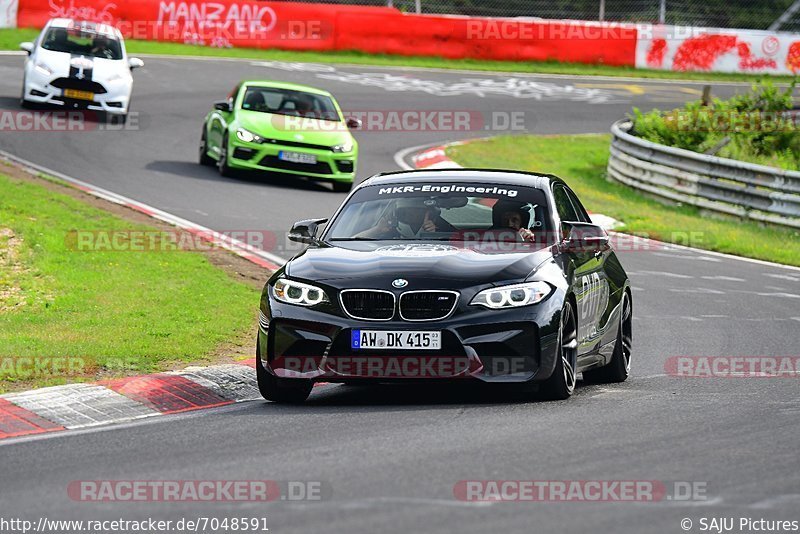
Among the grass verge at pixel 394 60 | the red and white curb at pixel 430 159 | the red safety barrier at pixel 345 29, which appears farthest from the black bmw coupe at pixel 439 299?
the red safety barrier at pixel 345 29

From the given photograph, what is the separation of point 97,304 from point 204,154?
1179 centimetres

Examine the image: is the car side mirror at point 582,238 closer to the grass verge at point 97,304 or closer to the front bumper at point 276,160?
the grass verge at point 97,304

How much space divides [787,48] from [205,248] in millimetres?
32021

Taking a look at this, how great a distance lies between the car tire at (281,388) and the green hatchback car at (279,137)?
13400 mm

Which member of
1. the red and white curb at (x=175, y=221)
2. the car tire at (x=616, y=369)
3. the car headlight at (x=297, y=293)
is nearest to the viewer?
the car headlight at (x=297, y=293)

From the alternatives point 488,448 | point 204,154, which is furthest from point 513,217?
point 204,154

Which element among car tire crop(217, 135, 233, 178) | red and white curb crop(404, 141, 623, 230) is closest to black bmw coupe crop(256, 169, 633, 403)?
car tire crop(217, 135, 233, 178)

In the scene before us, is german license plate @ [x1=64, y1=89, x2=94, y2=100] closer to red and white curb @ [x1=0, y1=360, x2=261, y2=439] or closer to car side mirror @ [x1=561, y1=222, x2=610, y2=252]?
red and white curb @ [x1=0, y1=360, x2=261, y2=439]

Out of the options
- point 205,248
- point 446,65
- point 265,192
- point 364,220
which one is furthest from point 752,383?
point 446,65

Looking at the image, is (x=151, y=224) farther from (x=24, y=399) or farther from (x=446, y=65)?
(x=446, y=65)

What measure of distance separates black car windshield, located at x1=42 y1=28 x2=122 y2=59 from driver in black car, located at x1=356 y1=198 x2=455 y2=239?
18168mm

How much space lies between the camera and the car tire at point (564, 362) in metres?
8.67

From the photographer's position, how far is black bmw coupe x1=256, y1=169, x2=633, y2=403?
8.43 metres

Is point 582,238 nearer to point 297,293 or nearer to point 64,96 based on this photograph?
point 297,293
